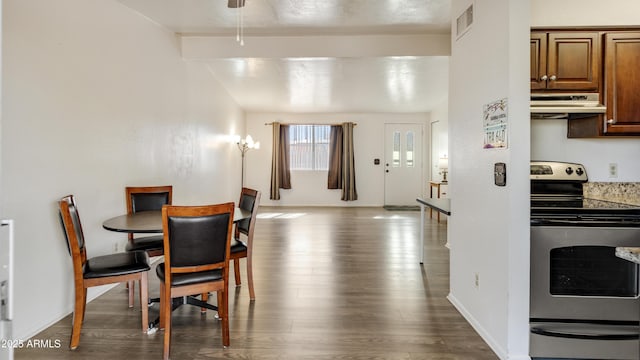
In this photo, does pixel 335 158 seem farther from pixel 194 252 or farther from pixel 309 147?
pixel 194 252

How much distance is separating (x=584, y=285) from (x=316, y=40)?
352 centimetres

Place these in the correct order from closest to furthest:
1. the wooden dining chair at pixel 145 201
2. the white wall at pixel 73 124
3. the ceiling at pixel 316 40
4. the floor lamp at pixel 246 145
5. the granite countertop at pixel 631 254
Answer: the granite countertop at pixel 631 254, the white wall at pixel 73 124, the wooden dining chair at pixel 145 201, the ceiling at pixel 316 40, the floor lamp at pixel 246 145

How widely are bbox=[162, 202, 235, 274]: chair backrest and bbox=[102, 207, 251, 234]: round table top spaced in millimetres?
232

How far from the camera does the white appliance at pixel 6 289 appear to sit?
771 millimetres

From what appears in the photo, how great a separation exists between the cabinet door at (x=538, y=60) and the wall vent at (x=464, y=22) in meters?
0.42

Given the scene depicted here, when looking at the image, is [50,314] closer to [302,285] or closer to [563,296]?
[302,285]

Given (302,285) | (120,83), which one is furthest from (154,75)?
(302,285)

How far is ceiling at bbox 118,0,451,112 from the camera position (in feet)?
11.2

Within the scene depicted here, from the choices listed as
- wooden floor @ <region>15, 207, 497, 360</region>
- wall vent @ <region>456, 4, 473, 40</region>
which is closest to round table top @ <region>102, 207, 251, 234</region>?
wooden floor @ <region>15, 207, 497, 360</region>

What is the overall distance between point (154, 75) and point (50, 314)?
246 cm

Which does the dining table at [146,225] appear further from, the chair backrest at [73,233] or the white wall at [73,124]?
the white wall at [73,124]

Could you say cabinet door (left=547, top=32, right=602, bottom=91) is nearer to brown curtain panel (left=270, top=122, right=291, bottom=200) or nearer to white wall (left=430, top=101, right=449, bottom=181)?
white wall (left=430, top=101, right=449, bottom=181)

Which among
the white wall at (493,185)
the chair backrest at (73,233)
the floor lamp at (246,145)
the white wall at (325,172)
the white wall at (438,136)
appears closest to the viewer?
the white wall at (493,185)

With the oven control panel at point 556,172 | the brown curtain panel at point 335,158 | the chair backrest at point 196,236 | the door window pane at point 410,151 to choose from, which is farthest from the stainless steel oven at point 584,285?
the door window pane at point 410,151
